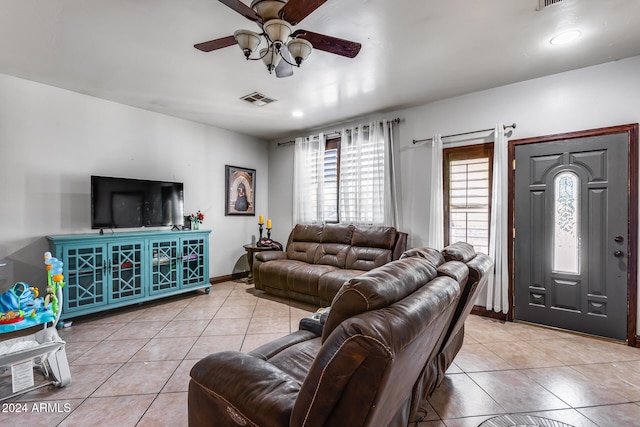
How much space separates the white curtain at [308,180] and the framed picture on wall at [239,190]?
898mm

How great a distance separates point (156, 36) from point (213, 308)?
295 centimetres

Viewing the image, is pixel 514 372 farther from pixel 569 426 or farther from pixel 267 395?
pixel 267 395

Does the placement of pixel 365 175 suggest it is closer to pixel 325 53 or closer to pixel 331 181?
pixel 331 181

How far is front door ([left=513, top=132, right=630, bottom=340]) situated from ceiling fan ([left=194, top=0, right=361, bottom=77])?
2.52 metres

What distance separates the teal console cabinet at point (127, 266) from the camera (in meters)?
3.08

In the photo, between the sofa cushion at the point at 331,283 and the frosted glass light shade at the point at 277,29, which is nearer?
the frosted glass light shade at the point at 277,29

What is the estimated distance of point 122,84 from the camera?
3230 mm

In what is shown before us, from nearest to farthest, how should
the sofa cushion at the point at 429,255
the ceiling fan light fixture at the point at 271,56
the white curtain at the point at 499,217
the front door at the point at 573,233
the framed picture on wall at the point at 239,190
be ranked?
the sofa cushion at the point at 429,255, the ceiling fan light fixture at the point at 271,56, the front door at the point at 573,233, the white curtain at the point at 499,217, the framed picture on wall at the point at 239,190

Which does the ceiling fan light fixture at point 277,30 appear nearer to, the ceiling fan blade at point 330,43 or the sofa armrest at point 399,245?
the ceiling fan blade at point 330,43

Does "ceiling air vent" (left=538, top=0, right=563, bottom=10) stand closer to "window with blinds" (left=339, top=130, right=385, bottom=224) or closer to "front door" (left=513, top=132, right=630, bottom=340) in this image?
"front door" (left=513, top=132, right=630, bottom=340)

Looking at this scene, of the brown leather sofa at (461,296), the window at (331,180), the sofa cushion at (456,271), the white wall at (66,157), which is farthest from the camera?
the window at (331,180)

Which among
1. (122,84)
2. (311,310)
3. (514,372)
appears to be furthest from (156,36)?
(514,372)

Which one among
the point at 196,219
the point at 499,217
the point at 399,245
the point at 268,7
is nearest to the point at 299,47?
the point at 268,7

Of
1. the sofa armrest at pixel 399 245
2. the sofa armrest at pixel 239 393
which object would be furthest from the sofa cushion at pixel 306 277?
the sofa armrest at pixel 239 393
